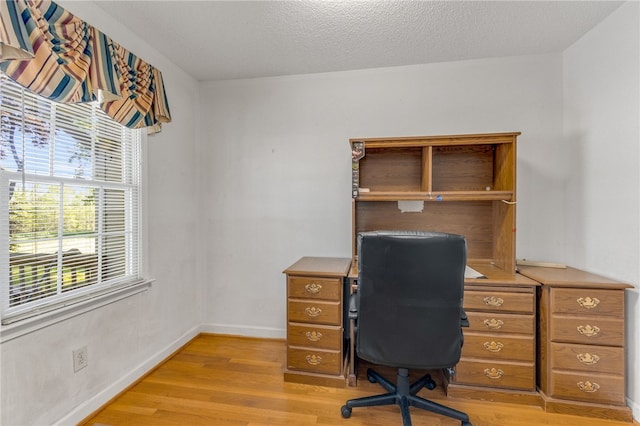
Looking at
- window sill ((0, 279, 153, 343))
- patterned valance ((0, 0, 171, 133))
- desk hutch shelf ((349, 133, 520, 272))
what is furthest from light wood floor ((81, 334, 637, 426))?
patterned valance ((0, 0, 171, 133))

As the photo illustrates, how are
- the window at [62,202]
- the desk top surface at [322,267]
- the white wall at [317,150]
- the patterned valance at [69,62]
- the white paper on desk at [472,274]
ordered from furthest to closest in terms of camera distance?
the white wall at [317,150] < the desk top surface at [322,267] < the white paper on desk at [472,274] < the window at [62,202] < the patterned valance at [69,62]

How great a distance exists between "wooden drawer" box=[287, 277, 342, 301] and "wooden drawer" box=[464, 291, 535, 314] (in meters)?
0.87

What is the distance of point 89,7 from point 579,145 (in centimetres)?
350

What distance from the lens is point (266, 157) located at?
9.29ft

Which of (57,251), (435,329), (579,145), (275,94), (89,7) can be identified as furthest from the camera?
(275,94)

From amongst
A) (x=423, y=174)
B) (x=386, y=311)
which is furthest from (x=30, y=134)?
(x=423, y=174)

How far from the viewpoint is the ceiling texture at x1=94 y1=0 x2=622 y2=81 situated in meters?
1.82

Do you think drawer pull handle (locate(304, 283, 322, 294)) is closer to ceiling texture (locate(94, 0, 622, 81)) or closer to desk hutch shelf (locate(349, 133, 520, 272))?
desk hutch shelf (locate(349, 133, 520, 272))

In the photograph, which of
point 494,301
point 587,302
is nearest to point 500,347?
point 494,301

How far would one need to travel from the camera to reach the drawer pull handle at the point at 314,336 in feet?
6.88

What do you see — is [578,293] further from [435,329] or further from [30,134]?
[30,134]

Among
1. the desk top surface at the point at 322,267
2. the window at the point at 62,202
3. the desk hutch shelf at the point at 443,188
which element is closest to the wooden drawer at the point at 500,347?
the desk hutch shelf at the point at 443,188

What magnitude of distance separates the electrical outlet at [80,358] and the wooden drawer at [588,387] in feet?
9.44

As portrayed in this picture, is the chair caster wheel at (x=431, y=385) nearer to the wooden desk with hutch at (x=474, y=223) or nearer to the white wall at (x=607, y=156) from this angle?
the wooden desk with hutch at (x=474, y=223)
